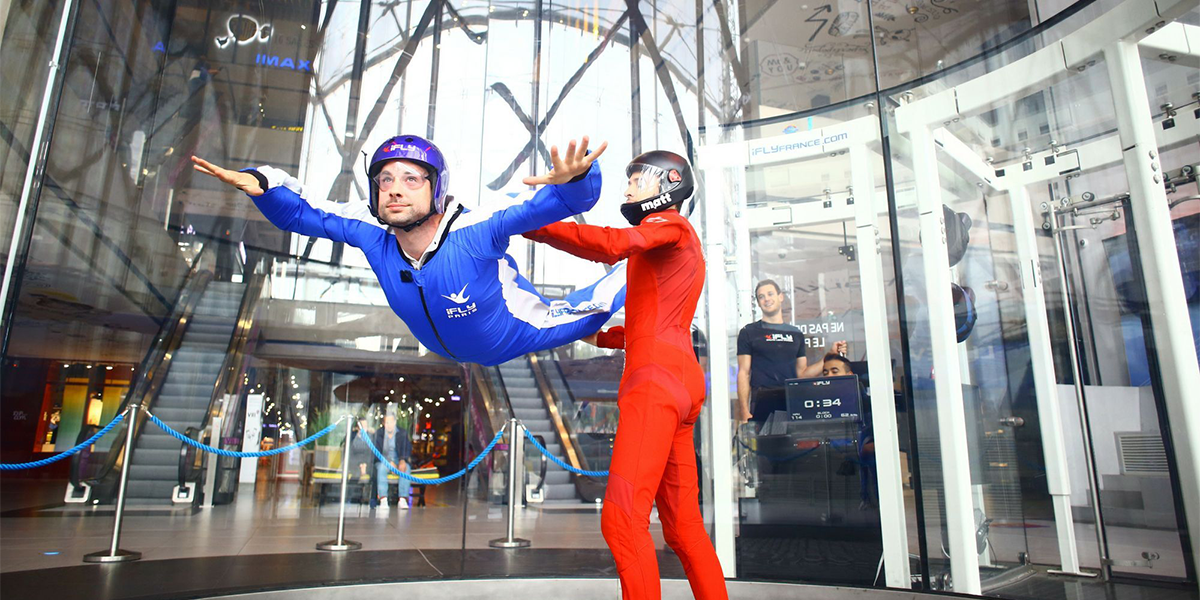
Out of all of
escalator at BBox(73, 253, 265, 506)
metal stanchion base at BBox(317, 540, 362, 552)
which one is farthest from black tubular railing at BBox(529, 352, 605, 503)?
escalator at BBox(73, 253, 265, 506)

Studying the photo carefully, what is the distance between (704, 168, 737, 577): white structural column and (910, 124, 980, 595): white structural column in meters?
1.12

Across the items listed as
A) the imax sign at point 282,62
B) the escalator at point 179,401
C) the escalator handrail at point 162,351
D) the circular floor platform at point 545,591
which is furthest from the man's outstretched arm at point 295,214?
the imax sign at point 282,62

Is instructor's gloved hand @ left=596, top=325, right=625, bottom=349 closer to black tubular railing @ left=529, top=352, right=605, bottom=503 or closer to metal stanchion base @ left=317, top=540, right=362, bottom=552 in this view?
metal stanchion base @ left=317, top=540, right=362, bottom=552

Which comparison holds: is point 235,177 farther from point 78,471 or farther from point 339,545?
point 78,471

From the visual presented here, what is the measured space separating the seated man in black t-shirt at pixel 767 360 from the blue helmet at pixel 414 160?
2226mm

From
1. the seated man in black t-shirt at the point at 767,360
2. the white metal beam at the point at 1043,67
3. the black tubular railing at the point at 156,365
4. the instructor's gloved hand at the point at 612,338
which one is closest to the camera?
the white metal beam at the point at 1043,67

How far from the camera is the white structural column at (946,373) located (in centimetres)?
348

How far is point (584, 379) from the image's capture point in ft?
28.0

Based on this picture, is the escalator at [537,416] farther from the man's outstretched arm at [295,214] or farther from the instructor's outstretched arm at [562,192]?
the instructor's outstretched arm at [562,192]

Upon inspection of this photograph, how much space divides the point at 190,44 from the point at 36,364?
139 inches

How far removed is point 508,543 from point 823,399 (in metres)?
2.64

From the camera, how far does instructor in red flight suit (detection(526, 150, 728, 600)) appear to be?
7.53 ft

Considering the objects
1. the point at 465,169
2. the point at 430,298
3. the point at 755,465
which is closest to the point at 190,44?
the point at 465,169

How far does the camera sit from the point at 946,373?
3561 millimetres
